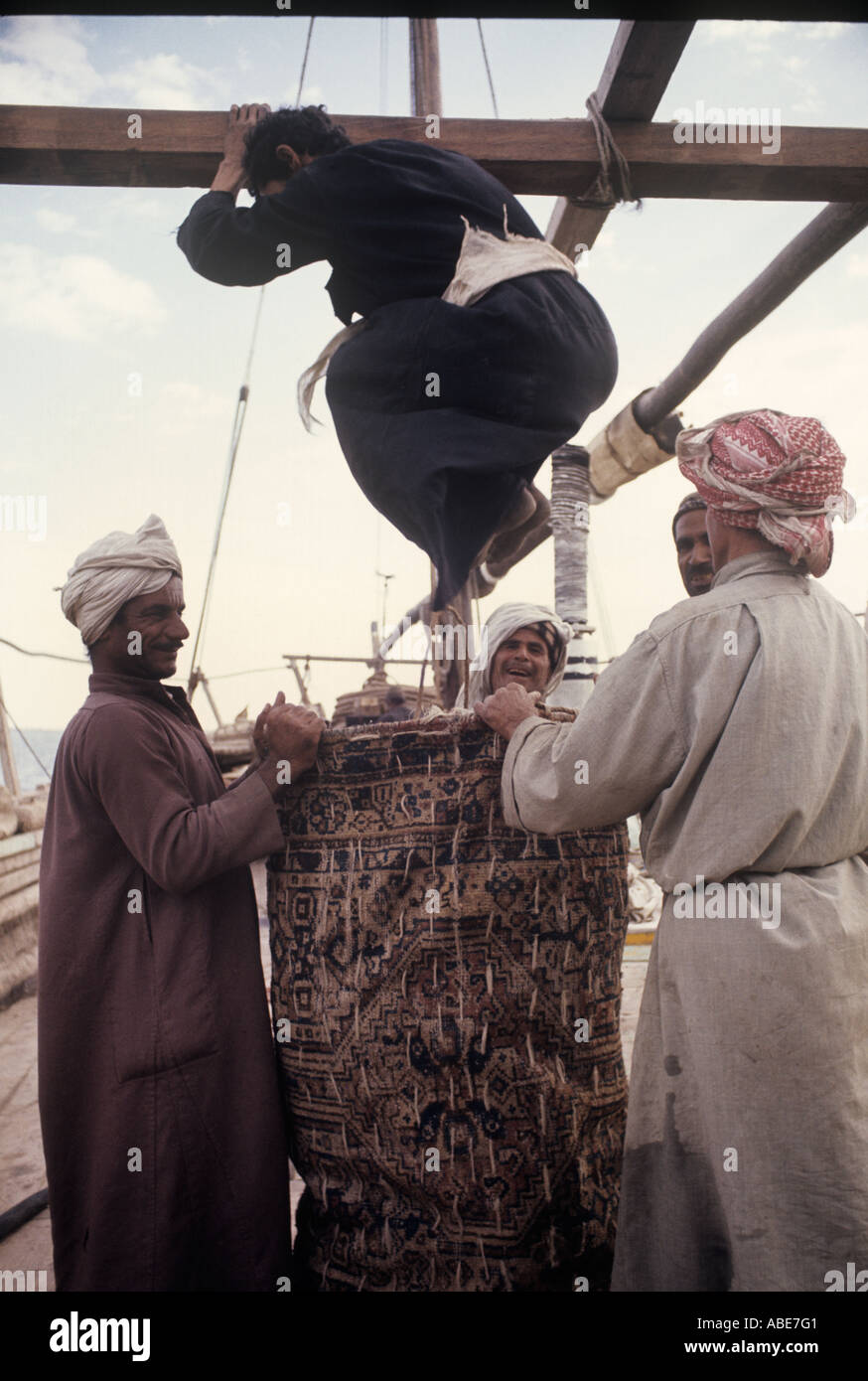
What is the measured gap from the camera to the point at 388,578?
19.4 metres

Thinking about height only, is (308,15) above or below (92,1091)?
above

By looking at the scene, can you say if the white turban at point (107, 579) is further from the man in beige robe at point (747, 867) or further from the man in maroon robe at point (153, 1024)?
the man in beige robe at point (747, 867)

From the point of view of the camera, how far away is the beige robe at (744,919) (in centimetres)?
165

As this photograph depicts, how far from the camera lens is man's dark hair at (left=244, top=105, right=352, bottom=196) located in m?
2.14

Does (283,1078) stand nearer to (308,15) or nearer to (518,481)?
(518,481)

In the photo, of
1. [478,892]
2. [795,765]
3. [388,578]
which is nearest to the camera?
[795,765]

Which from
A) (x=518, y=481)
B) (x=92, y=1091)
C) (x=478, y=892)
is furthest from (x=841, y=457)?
(x=92, y=1091)

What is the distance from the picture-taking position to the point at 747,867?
68.1 inches

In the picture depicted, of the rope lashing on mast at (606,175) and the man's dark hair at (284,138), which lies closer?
the man's dark hair at (284,138)

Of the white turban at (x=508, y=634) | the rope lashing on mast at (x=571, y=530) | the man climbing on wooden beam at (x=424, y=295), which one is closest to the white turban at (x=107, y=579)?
the man climbing on wooden beam at (x=424, y=295)

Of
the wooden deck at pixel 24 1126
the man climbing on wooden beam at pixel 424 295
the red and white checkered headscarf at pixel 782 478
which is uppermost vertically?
the man climbing on wooden beam at pixel 424 295

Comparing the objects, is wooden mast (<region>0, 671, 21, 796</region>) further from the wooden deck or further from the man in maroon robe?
the man in maroon robe

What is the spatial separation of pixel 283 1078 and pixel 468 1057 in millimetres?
489

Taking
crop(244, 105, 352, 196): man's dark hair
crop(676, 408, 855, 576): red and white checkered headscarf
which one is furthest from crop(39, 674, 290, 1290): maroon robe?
crop(244, 105, 352, 196): man's dark hair
